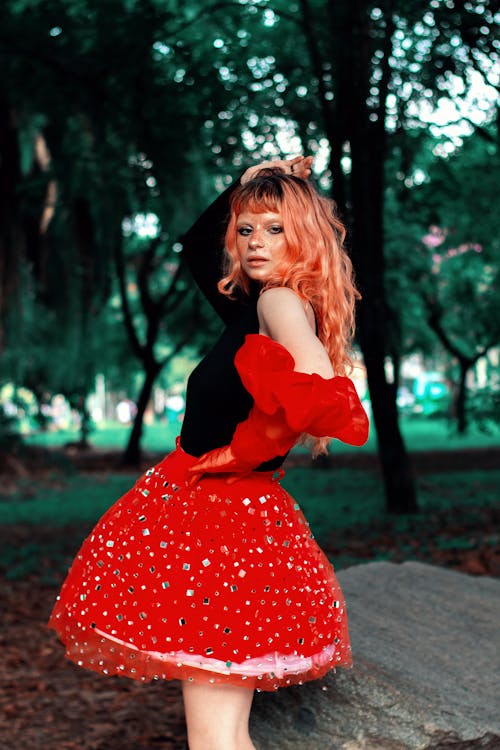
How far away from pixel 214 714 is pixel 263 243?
47.2 inches

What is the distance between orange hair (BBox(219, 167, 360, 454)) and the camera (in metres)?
2.38

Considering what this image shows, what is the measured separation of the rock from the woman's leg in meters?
0.81

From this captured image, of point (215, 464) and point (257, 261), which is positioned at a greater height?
point (257, 261)

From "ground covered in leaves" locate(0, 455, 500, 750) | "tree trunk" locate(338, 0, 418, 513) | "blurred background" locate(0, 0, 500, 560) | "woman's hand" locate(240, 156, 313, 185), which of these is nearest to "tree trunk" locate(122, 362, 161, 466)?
"blurred background" locate(0, 0, 500, 560)

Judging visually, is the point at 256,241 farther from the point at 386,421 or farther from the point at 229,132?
the point at 229,132

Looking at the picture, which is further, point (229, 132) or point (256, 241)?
point (229, 132)

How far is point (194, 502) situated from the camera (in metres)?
2.36

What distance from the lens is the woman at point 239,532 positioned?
2.22m

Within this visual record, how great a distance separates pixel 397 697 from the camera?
9.91 feet

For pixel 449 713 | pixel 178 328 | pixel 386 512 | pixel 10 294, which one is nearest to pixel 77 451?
pixel 178 328

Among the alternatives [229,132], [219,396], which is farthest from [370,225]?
[219,396]

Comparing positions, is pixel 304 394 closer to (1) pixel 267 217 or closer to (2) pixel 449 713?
(1) pixel 267 217

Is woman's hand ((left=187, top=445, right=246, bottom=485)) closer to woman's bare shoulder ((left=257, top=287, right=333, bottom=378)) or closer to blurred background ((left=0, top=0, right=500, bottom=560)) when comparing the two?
woman's bare shoulder ((left=257, top=287, right=333, bottom=378))

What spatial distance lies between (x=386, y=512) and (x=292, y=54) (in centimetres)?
553
